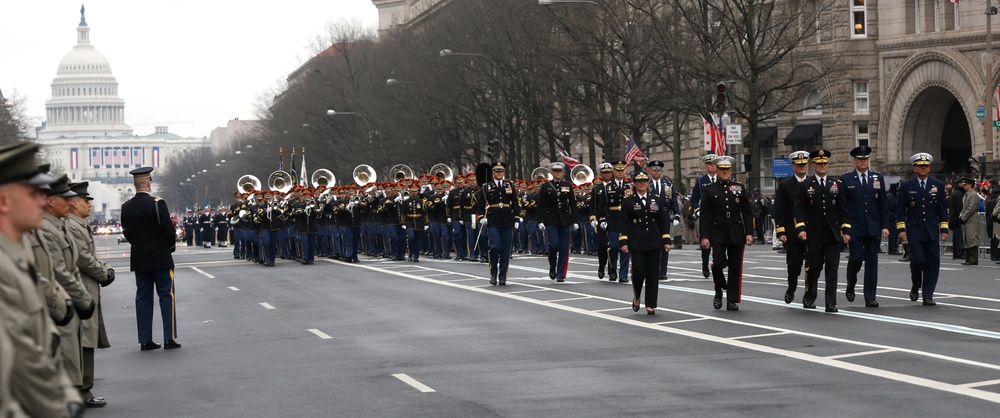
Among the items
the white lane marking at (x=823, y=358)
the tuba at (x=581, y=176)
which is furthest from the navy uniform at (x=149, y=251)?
the tuba at (x=581, y=176)

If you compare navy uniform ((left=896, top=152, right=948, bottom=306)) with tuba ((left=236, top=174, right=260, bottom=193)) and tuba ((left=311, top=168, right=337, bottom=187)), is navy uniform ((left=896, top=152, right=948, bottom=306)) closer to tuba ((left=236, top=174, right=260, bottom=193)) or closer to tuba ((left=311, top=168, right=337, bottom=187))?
tuba ((left=311, top=168, right=337, bottom=187))

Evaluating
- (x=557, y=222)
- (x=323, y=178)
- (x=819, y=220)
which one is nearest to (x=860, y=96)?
(x=323, y=178)

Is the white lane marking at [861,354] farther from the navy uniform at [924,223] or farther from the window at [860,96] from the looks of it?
the window at [860,96]

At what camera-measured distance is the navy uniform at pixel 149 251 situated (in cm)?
1545

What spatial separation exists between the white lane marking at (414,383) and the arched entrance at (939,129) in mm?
41457

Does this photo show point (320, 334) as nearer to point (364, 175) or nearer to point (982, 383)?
point (982, 383)

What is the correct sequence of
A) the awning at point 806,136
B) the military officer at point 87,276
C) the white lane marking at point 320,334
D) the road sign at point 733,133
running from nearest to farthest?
the military officer at point 87,276
the white lane marking at point 320,334
the road sign at point 733,133
the awning at point 806,136

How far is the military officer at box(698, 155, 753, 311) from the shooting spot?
1769cm

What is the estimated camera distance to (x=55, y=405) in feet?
17.3

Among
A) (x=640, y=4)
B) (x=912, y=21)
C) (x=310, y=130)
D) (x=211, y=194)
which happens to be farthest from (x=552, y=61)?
(x=211, y=194)

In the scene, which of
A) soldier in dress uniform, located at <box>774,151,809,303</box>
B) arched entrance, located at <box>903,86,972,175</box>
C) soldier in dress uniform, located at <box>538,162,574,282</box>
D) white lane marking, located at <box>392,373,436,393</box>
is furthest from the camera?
arched entrance, located at <box>903,86,972,175</box>

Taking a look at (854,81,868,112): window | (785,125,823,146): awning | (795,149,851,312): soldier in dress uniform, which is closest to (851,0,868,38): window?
(854,81,868,112): window

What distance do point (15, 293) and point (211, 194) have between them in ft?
566

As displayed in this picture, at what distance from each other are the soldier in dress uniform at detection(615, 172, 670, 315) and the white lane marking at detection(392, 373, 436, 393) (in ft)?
18.0
